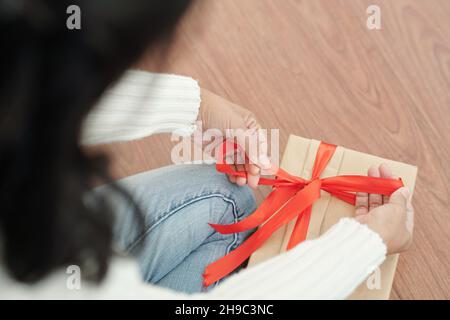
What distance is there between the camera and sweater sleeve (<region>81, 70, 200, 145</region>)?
558 millimetres

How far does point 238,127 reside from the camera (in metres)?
0.67

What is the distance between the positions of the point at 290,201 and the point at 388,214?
0.13 metres

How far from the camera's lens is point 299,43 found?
839 mm

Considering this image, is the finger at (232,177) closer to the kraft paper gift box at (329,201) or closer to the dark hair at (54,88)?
the kraft paper gift box at (329,201)

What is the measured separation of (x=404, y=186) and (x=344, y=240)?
0.16m

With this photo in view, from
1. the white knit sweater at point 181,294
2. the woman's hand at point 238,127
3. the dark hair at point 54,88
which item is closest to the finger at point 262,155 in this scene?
the woman's hand at point 238,127

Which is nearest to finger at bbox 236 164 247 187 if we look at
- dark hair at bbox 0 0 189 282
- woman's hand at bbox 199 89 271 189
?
woman's hand at bbox 199 89 271 189

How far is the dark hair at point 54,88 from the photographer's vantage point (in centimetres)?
27

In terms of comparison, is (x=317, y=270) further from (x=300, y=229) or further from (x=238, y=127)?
(x=238, y=127)

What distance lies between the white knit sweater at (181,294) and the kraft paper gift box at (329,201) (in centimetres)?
7

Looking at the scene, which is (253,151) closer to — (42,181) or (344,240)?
(344,240)

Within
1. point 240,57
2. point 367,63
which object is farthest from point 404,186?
point 240,57

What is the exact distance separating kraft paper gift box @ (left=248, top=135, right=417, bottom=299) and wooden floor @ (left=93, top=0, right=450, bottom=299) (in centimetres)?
12

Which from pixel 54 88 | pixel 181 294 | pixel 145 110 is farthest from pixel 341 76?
pixel 54 88
